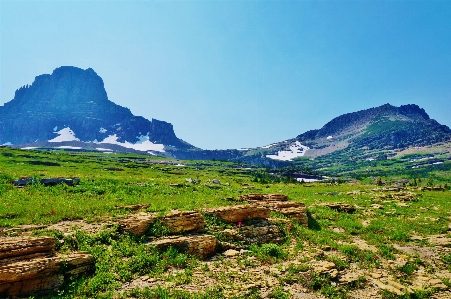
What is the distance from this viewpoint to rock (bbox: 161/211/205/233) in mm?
20609

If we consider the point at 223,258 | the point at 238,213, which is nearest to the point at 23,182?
the point at 238,213

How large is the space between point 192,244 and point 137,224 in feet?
13.7

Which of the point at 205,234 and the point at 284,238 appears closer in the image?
the point at 205,234

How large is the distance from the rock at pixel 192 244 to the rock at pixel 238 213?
12.3 feet

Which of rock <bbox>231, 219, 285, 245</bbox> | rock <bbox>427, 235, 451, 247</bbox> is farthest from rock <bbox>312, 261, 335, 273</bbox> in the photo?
rock <bbox>427, 235, 451, 247</bbox>

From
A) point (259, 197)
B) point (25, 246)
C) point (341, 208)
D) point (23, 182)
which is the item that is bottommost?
point (341, 208)

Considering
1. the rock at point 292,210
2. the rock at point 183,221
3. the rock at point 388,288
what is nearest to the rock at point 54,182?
the rock at point 183,221

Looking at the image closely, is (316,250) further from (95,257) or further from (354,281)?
(95,257)

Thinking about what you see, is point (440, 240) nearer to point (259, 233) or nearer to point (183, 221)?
point (259, 233)

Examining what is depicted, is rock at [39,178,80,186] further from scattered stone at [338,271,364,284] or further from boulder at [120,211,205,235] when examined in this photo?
scattered stone at [338,271,364,284]

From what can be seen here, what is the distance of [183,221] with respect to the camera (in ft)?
69.3

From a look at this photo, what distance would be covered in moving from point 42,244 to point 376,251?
23.7 m

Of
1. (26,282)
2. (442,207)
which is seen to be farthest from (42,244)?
(442,207)

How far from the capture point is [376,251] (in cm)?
2289
